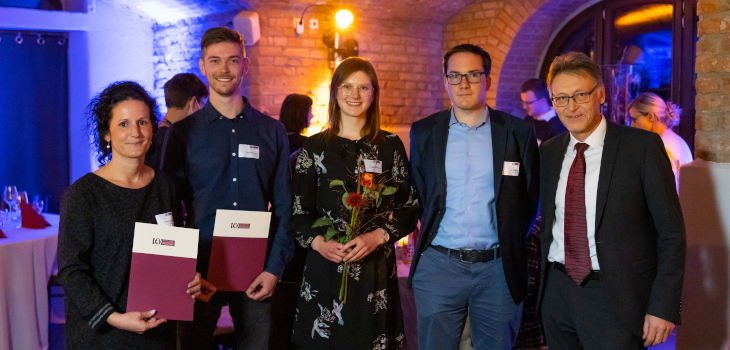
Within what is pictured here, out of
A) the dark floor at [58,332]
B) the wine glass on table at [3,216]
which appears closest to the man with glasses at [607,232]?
the dark floor at [58,332]

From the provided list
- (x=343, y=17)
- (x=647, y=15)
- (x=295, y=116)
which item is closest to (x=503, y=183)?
(x=295, y=116)

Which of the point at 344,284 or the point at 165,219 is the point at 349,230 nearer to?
the point at 344,284

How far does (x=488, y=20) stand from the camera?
7.27 meters

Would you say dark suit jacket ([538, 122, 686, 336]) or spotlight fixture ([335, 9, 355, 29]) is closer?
dark suit jacket ([538, 122, 686, 336])

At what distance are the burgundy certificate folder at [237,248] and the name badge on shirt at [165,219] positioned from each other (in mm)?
213

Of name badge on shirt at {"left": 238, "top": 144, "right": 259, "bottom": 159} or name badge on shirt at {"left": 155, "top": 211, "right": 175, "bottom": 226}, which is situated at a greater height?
name badge on shirt at {"left": 238, "top": 144, "right": 259, "bottom": 159}

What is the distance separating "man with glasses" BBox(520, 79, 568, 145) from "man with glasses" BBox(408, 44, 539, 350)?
3447mm

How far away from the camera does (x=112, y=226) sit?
1.88 meters

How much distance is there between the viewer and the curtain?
7113 mm

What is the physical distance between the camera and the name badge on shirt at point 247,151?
2.42m

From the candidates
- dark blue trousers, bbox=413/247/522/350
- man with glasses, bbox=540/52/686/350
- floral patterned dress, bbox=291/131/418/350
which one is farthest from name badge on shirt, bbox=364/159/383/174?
man with glasses, bbox=540/52/686/350

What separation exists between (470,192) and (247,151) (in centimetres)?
97

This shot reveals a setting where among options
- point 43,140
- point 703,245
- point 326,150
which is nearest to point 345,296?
point 326,150

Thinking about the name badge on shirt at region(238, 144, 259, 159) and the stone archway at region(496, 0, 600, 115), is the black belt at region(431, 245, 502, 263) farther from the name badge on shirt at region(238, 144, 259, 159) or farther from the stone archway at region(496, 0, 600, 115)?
the stone archway at region(496, 0, 600, 115)
